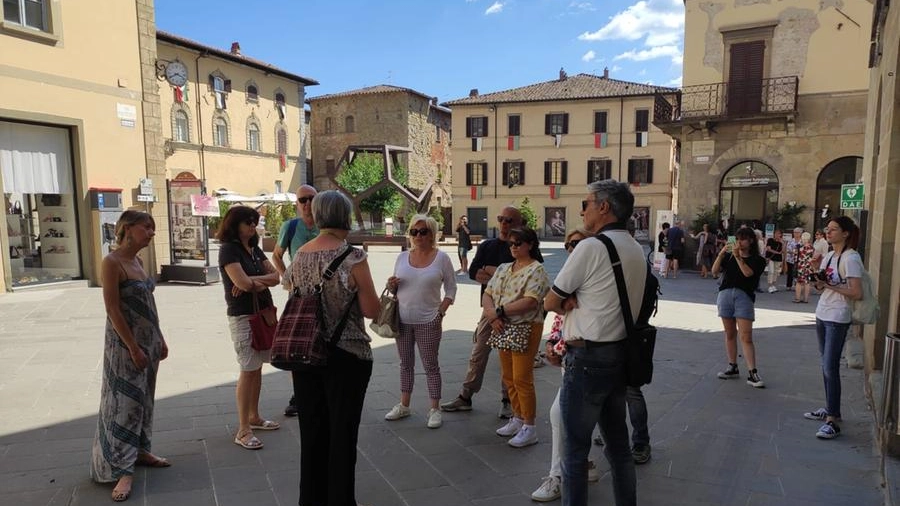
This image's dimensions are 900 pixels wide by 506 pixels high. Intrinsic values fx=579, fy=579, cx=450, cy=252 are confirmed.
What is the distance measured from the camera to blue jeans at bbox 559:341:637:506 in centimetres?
265

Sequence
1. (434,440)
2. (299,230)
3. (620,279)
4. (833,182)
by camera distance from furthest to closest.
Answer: (833,182), (299,230), (434,440), (620,279)

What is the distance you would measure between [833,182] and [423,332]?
55.2 feet

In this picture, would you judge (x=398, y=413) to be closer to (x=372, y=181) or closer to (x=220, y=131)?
(x=220, y=131)

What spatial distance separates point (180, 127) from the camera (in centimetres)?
3111

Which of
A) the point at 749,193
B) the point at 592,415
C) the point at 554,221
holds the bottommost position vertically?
the point at 554,221

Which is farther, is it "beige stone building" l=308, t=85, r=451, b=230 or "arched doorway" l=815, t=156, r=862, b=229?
"beige stone building" l=308, t=85, r=451, b=230

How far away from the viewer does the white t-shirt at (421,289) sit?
4301mm

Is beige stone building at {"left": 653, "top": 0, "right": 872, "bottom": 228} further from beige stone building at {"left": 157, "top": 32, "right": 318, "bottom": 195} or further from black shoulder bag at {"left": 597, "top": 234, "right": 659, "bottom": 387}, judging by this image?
beige stone building at {"left": 157, "top": 32, "right": 318, "bottom": 195}

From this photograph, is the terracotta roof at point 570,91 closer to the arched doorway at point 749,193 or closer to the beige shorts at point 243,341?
the arched doorway at point 749,193

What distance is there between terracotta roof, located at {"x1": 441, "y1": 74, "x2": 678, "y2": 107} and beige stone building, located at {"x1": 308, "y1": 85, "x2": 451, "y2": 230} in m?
5.59

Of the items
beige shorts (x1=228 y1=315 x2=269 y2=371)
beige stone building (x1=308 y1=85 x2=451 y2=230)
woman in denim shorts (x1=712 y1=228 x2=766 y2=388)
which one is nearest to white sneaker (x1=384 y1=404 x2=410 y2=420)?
beige shorts (x1=228 y1=315 x2=269 y2=371)

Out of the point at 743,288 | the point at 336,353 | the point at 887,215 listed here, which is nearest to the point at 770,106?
the point at 887,215

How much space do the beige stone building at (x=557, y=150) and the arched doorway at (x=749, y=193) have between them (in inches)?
710

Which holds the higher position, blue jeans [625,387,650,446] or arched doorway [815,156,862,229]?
arched doorway [815,156,862,229]
